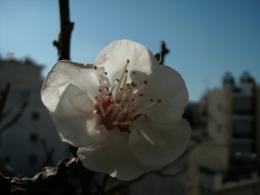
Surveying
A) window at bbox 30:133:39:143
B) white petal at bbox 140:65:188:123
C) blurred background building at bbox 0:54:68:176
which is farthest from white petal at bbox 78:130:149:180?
window at bbox 30:133:39:143

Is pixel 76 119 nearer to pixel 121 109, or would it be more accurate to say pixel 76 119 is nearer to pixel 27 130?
pixel 121 109

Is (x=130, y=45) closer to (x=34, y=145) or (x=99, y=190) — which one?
(x=99, y=190)

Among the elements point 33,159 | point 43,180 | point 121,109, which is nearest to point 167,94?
point 121,109

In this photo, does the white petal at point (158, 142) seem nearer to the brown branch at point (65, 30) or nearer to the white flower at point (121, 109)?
the white flower at point (121, 109)

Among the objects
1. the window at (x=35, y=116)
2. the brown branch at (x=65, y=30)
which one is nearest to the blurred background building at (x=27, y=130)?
the window at (x=35, y=116)

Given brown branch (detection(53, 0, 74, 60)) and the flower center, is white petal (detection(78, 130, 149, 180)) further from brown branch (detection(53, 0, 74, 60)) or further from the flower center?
brown branch (detection(53, 0, 74, 60))

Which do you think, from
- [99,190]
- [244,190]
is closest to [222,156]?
[244,190]
